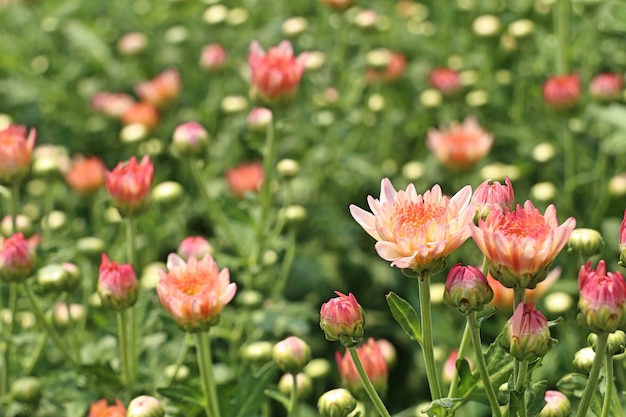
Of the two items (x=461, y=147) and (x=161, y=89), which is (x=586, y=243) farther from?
(x=161, y=89)

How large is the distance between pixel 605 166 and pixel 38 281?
148 cm

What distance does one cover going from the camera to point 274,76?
7.62 ft

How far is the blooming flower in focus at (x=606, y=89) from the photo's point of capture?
2.70 metres

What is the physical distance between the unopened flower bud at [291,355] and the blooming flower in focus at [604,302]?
2.10 ft

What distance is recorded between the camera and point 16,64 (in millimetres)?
3377

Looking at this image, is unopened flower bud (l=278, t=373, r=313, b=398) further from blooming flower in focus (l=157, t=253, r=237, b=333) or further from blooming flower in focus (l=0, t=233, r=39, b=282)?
blooming flower in focus (l=0, t=233, r=39, b=282)

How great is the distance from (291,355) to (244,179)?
1.18 meters

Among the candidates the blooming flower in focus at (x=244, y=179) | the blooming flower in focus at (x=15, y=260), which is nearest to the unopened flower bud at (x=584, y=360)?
the blooming flower in focus at (x=15, y=260)

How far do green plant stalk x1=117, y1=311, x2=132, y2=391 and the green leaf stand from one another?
621 millimetres

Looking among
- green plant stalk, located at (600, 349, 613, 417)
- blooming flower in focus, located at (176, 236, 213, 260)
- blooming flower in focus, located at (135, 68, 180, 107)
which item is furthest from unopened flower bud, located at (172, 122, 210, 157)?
green plant stalk, located at (600, 349, 613, 417)

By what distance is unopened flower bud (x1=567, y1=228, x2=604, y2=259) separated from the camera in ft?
5.94

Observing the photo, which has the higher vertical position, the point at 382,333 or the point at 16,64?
the point at 16,64

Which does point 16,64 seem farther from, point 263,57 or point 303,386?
point 303,386

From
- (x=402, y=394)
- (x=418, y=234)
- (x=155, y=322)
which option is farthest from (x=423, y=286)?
(x=402, y=394)
